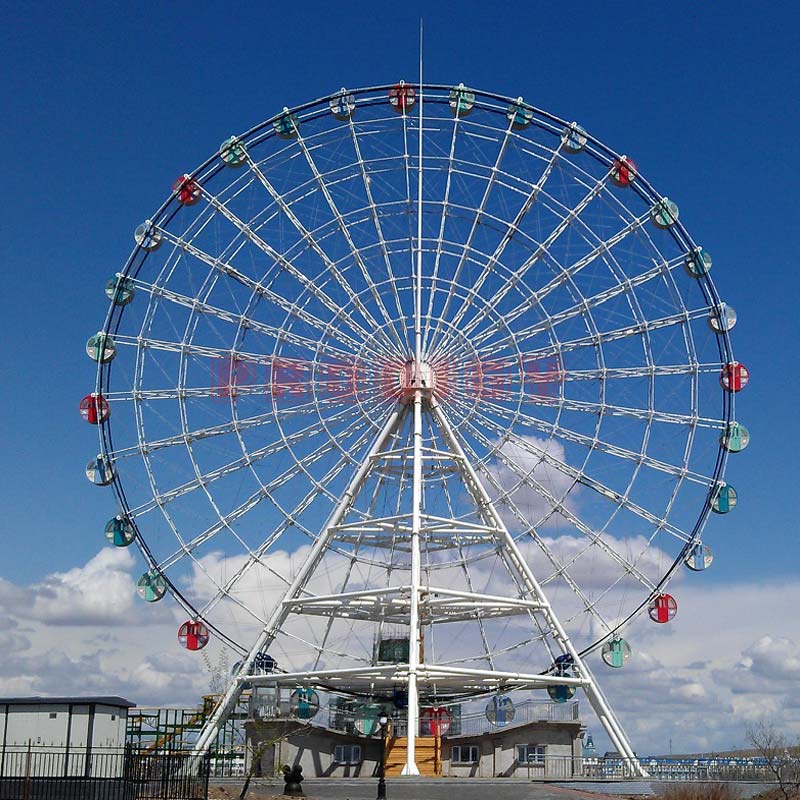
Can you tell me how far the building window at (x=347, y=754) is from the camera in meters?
57.1

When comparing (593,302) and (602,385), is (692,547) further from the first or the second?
(593,302)

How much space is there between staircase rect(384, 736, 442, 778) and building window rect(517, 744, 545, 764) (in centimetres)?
470

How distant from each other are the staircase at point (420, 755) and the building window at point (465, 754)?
3.46 meters

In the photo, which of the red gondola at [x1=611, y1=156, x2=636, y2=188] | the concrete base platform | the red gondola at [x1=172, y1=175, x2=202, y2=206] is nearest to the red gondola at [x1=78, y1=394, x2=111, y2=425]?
the red gondola at [x1=172, y1=175, x2=202, y2=206]

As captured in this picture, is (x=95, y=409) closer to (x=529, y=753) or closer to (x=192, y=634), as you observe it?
(x=192, y=634)

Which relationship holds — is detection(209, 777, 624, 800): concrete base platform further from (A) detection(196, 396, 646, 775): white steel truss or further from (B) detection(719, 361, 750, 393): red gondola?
(B) detection(719, 361, 750, 393): red gondola

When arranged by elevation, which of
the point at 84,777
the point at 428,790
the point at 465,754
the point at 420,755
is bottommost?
the point at 428,790

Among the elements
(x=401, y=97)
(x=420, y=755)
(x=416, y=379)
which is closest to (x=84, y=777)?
(x=416, y=379)

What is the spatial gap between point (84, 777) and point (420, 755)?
2338 centimetres

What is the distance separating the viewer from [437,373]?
5038cm

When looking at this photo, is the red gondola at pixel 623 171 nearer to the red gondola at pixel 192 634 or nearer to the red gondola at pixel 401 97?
the red gondola at pixel 401 97

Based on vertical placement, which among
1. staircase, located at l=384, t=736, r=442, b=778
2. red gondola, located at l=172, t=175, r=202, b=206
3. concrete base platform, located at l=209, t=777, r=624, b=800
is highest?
red gondola, located at l=172, t=175, r=202, b=206

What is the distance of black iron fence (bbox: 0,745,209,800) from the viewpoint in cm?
3164

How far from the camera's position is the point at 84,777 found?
32219mm
